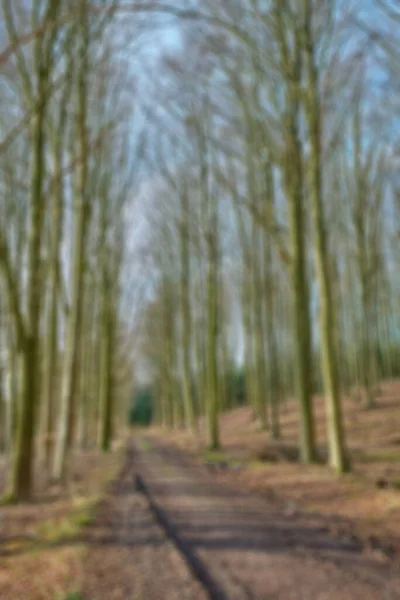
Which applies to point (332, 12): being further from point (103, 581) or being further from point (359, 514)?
point (103, 581)

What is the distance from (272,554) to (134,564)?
1.17 m

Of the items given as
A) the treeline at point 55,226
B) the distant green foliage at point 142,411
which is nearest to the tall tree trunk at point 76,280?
the treeline at point 55,226

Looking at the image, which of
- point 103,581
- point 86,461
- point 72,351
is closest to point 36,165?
point 72,351

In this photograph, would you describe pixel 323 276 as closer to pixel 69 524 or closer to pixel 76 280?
pixel 76 280

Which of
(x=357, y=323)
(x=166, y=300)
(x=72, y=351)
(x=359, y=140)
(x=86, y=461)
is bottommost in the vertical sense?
(x=86, y=461)

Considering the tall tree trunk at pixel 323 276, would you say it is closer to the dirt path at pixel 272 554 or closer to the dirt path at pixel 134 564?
the dirt path at pixel 272 554

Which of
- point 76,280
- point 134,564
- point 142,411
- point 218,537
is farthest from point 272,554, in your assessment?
point 142,411

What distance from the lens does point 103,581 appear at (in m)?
4.47

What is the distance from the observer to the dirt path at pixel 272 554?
4.13m

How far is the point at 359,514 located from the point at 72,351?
709cm

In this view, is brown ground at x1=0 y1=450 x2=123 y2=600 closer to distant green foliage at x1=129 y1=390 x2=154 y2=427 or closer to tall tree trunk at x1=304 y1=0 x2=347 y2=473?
tall tree trunk at x1=304 y1=0 x2=347 y2=473

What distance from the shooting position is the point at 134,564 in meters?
4.97

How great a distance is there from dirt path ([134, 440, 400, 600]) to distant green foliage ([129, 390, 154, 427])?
7728cm

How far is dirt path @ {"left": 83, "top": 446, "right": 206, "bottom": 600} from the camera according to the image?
4.18 meters
